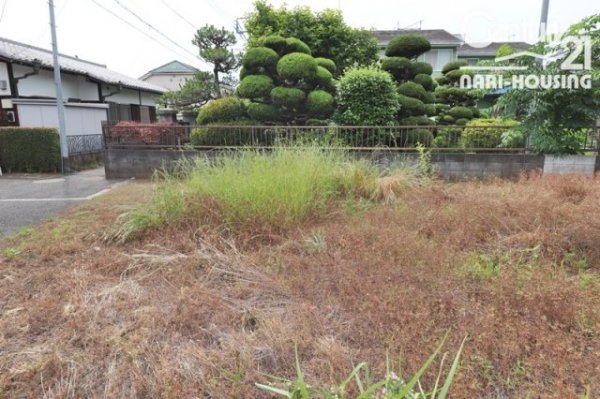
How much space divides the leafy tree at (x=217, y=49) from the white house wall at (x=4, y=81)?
17.9 feet

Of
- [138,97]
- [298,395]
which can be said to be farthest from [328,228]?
[138,97]

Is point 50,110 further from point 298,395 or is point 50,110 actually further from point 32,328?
point 298,395

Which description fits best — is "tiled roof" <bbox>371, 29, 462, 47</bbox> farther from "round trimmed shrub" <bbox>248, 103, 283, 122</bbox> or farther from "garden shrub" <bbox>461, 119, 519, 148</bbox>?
"garden shrub" <bbox>461, 119, 519, 148</bbox>

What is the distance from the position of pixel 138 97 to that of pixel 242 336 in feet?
52.0

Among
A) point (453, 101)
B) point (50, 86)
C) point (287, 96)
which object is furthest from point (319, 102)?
point (50, 86)

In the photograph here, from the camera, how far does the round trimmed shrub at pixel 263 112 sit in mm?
7566

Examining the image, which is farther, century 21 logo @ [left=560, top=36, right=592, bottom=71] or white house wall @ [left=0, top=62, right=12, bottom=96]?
white house wall @ [left=0, top=62, right=12, bottom=96]

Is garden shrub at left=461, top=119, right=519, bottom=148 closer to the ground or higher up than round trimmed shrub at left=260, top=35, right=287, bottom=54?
closer to the ground

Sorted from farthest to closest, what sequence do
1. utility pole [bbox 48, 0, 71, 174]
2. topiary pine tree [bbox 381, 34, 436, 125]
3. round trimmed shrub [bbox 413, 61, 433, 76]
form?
round trimmed shrub [bbox 413, 61, 433, 76]
topiary pine tree [bbox 381, 34, 436, 125]
utility pole [bbox 48, 0, 71, 174]

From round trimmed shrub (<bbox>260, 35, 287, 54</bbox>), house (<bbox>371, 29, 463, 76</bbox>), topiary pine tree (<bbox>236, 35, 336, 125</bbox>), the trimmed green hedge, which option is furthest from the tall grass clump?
house (<bbox>371, 29, 463, 76</bbox>)

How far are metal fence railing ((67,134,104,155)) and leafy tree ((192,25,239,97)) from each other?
4126 millimetres

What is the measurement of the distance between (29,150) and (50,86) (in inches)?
129

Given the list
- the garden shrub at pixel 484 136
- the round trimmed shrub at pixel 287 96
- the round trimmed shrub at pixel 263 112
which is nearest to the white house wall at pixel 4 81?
the round trimmed shrub at pixel 263 112

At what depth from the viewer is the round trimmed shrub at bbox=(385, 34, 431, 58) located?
886cm
